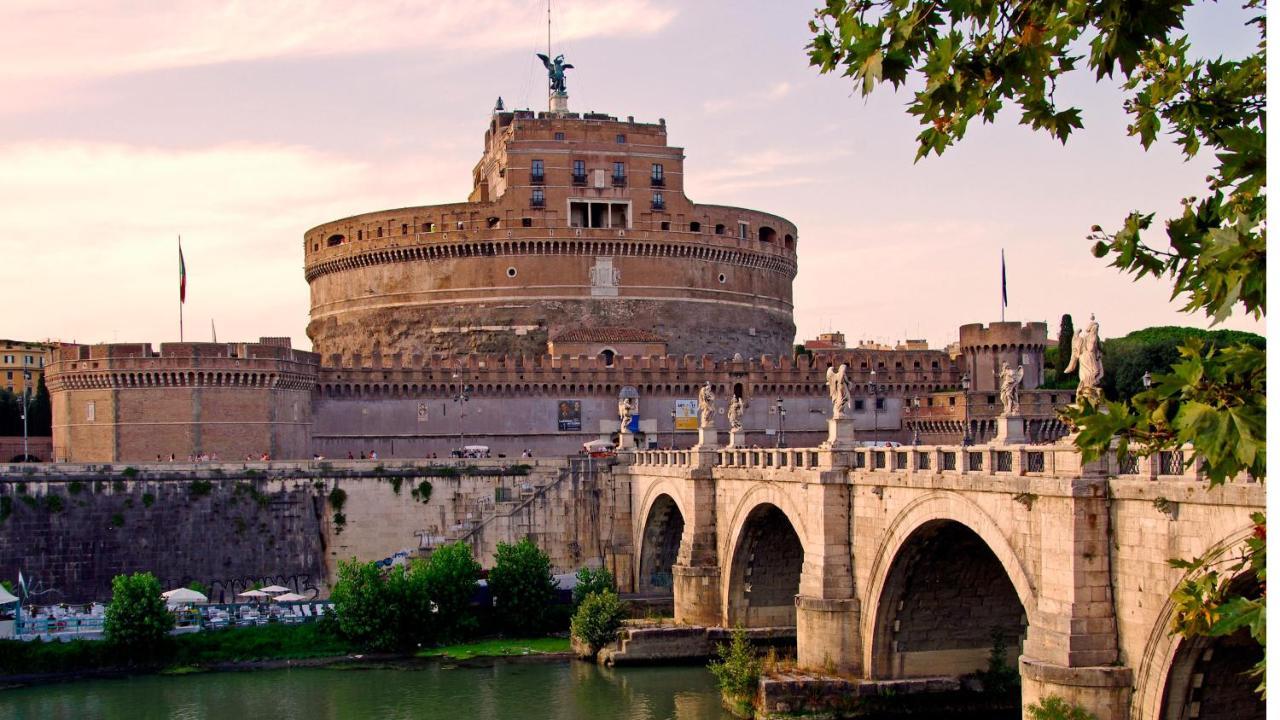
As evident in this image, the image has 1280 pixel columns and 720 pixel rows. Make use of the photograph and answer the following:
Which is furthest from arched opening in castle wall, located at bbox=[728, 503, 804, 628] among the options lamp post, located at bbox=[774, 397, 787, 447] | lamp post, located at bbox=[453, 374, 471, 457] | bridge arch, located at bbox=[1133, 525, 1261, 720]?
lamp post, located at bbox=[453, 374, 471, 457]

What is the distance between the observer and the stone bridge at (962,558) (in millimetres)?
17406

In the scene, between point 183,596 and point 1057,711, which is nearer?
point 1057,711

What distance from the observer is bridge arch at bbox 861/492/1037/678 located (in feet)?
84.1

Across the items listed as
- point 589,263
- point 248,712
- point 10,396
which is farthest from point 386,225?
point 248,712

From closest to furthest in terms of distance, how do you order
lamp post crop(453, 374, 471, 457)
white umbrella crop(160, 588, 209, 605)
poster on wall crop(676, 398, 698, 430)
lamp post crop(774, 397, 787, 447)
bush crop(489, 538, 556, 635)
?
white umbrella crop(160, 588, 209, 605) → bush crop(489, 538, 556, 635) → lamp post crop(453, 374, 471, 457) → poster on wall crop(676, 398, 698, 430) → lamp post crop(774, 397, 787, 447)

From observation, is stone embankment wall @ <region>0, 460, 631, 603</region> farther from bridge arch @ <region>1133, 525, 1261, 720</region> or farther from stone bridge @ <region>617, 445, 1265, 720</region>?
bridge arch @ <region>1133, 525, 1261, 720</region>

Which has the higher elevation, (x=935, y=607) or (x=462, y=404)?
(x=462, y=404)

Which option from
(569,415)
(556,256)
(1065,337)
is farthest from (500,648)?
(1065,337)

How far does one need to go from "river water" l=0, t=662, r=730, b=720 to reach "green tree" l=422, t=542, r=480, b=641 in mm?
2587

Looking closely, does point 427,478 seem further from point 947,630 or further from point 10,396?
point 10,396

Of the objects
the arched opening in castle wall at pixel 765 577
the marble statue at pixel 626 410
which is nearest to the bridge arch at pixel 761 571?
the arched opening in castle wall at pixel 765 577

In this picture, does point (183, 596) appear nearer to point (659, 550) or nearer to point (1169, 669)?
point (659, 550)

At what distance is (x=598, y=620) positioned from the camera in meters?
36.8

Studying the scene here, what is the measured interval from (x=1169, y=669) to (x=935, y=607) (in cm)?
907
